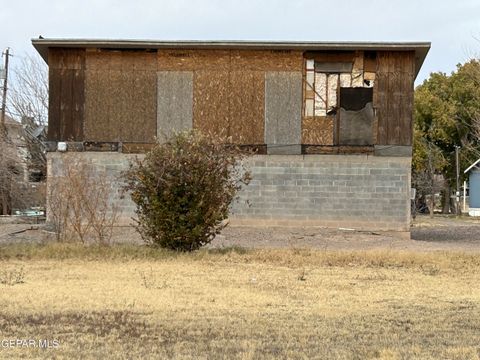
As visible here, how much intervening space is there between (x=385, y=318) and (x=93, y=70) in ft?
65.1

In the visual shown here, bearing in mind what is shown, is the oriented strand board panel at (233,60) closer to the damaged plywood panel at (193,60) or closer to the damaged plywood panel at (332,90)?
the damaged plywood panel at (193,60)

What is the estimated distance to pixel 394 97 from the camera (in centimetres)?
2583

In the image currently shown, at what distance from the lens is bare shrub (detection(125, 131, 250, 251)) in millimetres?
16438

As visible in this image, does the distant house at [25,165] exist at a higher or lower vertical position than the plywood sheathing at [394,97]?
lower

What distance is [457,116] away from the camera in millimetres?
57375

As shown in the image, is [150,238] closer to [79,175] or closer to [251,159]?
[79,175]

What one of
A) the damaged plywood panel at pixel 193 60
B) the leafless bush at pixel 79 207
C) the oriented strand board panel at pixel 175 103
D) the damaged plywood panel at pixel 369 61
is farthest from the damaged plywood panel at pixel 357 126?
the leafless bush at pixel 79 207

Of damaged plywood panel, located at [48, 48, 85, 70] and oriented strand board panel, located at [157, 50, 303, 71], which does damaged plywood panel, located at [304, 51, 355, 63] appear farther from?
damaged plywood panel, located at [48, 48, 85, 70]

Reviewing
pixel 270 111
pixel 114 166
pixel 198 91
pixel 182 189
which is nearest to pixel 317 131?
pixel 270 111

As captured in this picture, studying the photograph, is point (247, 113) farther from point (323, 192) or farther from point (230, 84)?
point (323, 192)

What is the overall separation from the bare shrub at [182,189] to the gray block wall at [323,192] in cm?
870

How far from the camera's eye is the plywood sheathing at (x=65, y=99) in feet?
85.1

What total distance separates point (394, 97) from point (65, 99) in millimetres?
12204

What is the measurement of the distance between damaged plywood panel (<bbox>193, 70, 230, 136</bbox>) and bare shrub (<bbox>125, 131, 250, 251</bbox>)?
29.1 feet
